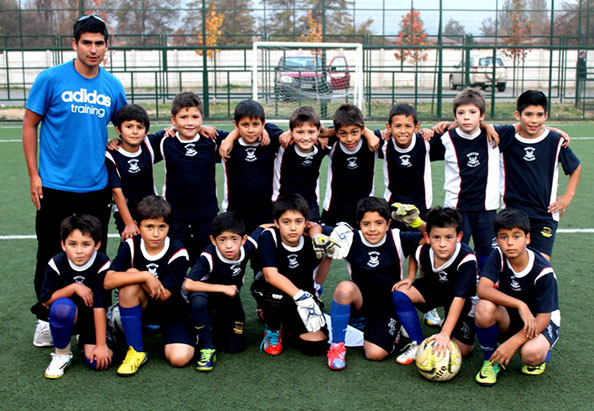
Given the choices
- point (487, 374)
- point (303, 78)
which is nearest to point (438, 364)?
point (487, 374)

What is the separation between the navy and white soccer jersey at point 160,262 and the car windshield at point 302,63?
1190 cm

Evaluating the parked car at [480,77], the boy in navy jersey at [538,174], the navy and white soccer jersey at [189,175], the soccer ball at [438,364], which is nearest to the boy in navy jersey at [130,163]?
the navy and white soccer jersey at [189,175]

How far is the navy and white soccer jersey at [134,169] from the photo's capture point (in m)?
4.26

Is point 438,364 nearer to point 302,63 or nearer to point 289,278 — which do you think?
point 289,278

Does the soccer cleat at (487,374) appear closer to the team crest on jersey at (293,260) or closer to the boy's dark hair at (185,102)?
the team crest on jersey at (293,260)

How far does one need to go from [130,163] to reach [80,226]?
2.52 feet

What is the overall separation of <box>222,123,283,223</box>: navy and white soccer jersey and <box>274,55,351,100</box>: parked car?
9.93m

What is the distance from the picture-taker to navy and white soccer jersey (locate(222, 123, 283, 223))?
4.69m

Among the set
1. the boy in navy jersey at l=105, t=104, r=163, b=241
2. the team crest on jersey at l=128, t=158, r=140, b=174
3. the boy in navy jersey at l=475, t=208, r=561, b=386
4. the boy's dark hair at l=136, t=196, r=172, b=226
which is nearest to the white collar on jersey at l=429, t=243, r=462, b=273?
the boy in navy jersey at l=475, t=208, r=561, b=386

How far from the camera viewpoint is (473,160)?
4.58 m

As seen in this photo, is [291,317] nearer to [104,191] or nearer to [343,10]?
[104,191]

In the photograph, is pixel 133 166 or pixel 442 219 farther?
pixel 133 166

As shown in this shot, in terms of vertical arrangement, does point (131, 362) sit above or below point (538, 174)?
below

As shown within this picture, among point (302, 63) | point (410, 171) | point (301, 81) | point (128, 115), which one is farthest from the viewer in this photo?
point (302, 63)
